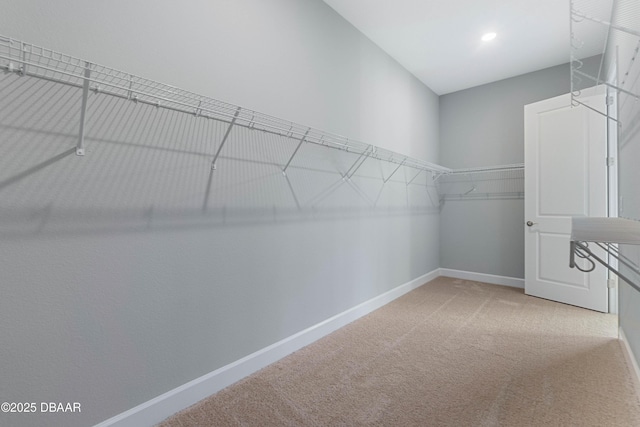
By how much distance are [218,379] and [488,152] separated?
390cm

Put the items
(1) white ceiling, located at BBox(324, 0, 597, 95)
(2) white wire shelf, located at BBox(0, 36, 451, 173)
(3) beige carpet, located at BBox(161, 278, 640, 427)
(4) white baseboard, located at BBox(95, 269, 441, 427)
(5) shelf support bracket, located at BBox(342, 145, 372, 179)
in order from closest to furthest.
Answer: (2) white wire shelf, located at BBox(0, 36, 451, 173) → (4) white baseboard, located at BBox(95, 269, 441, 427) → (3) beige carpet, located at BBox(161, 278, 640, 427) → (1) white ceiling, located at BBox(324, 0, 597, 95) → (5) shelf support bracket, located at BBox(342, 145, 372, 179)

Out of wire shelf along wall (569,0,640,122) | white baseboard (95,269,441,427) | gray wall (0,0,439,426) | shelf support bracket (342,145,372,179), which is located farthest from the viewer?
shelf support bracket (342,145,372,179)

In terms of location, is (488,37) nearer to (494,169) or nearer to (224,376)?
(494,169)

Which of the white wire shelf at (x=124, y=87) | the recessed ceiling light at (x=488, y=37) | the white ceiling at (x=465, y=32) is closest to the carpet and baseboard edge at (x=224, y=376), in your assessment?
the white wire shelf at (x=124, y=87)

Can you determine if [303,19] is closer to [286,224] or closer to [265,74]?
[265,74]

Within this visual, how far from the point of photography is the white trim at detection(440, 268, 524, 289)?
11.3 feet

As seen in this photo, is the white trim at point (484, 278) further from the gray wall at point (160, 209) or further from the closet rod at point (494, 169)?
the gray wall at point (160, 209)

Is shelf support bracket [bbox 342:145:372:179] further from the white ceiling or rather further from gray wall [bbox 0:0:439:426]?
the white ceiling

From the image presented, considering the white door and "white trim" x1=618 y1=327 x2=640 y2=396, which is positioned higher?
the white door

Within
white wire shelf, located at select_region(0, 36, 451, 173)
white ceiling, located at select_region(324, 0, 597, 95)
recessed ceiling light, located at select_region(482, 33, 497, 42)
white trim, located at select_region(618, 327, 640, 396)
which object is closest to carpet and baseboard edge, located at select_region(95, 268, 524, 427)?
white wire shelf, located at select_region(0, 36, 451, 173)

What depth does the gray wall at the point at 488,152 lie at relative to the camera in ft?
11.1

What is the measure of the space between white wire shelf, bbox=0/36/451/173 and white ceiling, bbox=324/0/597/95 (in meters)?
1.13

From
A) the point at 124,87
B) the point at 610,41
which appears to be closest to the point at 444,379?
the point at 124,87

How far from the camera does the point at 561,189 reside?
284 centimetres
